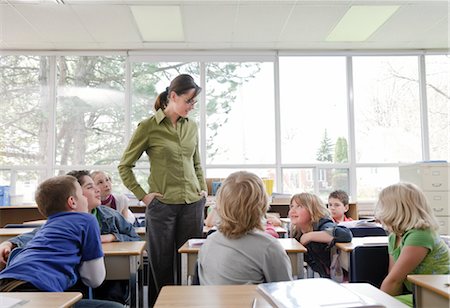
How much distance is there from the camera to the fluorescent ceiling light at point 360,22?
4648 millimetres

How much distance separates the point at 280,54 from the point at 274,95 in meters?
0.69

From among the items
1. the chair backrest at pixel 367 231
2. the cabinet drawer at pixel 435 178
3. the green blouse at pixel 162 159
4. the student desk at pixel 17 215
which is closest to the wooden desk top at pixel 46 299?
the green blouse at pixel 162 159

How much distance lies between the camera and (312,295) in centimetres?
82

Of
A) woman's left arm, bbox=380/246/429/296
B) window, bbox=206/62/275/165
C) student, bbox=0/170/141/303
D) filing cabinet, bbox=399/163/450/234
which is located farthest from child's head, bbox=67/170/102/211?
filing cabinet, bbox=399/163/450/234

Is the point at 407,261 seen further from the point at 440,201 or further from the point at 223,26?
the point at 223,26

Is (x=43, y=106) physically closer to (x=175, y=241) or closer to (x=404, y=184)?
(x=175, y=241)

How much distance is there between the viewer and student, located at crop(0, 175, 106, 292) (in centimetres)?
135

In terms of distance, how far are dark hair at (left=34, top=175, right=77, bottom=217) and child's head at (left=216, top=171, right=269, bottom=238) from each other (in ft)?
2.40

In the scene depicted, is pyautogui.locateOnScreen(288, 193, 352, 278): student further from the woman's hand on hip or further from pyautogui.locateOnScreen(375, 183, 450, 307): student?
the woman's hand on hip

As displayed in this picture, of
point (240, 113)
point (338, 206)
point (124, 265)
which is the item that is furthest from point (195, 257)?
point (240, 113)

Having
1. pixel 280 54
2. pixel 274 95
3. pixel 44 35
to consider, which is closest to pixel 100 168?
pixel 44 35

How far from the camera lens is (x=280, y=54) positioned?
6012 millimetres

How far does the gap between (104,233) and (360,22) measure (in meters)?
4.44

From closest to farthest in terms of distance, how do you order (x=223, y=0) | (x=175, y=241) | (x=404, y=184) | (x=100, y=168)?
(x=404, y=184) < (x=175, y=241) < (x=223, y=0) < (x=100, y=168)
